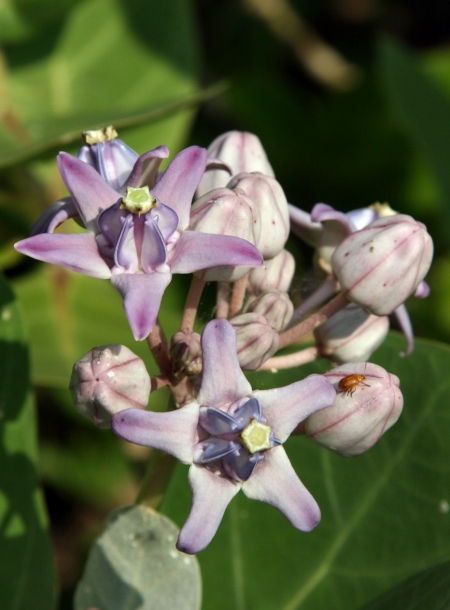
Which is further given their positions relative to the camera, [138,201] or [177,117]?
[177,117]

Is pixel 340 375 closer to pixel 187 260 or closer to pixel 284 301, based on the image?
pixel 284 301

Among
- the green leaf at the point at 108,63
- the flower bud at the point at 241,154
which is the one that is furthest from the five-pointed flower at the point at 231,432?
the green leaf at the point at 108,63

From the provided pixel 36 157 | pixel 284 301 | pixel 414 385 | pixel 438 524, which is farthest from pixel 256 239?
pixel 36 157

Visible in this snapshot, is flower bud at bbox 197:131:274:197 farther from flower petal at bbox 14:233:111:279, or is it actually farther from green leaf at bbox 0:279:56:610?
green leaf at bbox 0:279:56:610

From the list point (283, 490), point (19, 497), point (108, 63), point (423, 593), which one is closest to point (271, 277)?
point (283, 490)

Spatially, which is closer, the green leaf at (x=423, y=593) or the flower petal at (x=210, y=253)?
the flower petal at (x=210, y=253)

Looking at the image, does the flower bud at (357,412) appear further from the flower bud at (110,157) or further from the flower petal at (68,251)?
the flower bud at (110,157)

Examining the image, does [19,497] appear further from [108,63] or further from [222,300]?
[108,63]

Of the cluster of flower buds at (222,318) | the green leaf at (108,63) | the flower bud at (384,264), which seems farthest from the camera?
the green leaf at (108,63)
